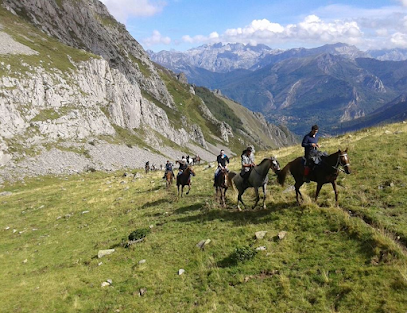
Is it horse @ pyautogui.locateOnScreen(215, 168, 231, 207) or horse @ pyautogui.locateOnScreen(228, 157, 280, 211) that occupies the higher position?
horse @ pyautogui.locateOnScreen(228, 157, 280, 211)

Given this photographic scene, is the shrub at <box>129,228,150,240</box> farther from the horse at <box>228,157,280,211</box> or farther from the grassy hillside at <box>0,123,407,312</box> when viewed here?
the horse at <box>228,157,280,211</box>

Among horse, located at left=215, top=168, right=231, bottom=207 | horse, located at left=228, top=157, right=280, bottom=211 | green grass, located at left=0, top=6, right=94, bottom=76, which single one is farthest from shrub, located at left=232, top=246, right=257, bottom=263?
green grass, located at left=0, top=6, right=94, bottom=76

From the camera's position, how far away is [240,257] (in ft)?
41.3

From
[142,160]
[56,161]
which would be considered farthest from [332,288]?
[142,160]

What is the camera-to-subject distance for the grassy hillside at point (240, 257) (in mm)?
9883

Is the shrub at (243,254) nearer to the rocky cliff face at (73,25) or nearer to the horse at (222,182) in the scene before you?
the horse at (222,182)

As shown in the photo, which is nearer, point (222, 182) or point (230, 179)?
point (230, 179)

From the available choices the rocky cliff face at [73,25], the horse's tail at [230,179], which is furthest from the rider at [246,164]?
the rocky cliff face at [73,25]

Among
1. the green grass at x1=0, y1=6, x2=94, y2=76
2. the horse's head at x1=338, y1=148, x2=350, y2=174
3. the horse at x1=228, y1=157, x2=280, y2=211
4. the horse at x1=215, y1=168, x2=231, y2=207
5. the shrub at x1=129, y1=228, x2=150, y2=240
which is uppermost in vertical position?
the green grass at x1=0, y1=6, x2=94, y2=76

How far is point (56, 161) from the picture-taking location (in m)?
70.0

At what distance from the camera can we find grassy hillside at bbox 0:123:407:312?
9.88m

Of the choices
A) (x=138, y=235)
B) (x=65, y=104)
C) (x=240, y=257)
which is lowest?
(x=138, y=235)

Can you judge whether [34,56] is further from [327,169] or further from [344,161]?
[344,161]

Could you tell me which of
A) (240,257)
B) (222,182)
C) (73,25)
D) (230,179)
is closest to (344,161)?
(240,257)
